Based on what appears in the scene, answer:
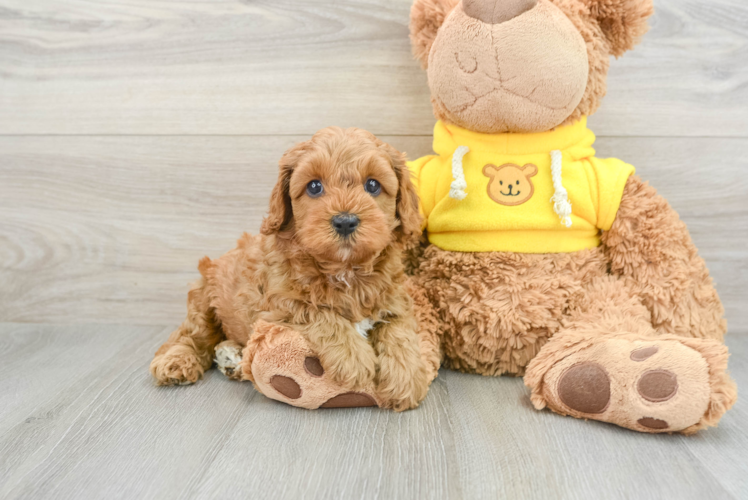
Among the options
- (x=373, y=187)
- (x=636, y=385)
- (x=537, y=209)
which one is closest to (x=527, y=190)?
(x=537, y=209)

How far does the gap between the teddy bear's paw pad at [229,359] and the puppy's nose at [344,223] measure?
0.59 meters

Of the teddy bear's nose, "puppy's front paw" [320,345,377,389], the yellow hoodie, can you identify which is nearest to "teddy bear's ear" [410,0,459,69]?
the teddy bear's nose

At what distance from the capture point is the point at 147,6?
177cm

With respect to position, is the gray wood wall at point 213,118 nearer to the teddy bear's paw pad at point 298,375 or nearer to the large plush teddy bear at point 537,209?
the large plush teddy bear at point 537,209

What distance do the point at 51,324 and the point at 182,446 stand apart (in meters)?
1.16

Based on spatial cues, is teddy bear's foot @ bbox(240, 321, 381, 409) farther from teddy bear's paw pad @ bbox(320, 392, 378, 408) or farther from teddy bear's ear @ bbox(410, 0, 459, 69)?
teddy bear's ear @ bbox(410, 0, 459, 69)

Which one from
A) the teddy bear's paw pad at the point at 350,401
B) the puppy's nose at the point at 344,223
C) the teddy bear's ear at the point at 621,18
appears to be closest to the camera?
the puppy's nose at the point at 344,223

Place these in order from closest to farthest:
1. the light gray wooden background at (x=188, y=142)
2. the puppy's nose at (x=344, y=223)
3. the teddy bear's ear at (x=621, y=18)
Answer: the puppy's nose at (x=344, y=223)
the teddy bear's ear at (x=621, y=18)
the light gray wooden background at (x=188, y=142)

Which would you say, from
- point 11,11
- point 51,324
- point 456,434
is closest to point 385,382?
point 456,434

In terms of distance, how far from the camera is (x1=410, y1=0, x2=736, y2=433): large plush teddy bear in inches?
50.2

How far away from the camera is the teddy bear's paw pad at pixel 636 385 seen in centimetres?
109

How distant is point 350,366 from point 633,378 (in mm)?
593

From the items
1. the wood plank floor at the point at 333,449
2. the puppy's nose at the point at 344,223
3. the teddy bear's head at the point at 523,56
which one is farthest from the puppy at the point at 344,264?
the teddy bear's head at the point at 523,56

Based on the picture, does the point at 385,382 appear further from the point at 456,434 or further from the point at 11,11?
the point at 11,11
